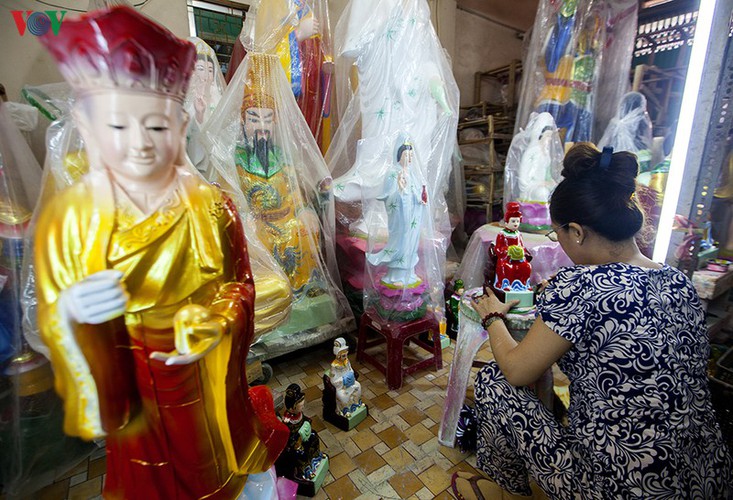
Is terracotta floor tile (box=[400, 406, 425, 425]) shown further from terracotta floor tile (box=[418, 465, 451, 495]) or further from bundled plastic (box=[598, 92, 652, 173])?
bundled plastic (box=[598, 92, 652, 173])

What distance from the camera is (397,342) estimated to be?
83.5 inches

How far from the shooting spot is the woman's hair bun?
1091 millimetres

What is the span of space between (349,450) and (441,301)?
1.15 m

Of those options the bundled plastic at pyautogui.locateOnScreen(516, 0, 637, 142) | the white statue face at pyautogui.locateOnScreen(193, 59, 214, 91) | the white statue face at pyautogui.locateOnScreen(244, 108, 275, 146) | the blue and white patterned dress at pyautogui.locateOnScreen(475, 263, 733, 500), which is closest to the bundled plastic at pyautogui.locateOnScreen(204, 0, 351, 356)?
the white statue face at pyautogui.locateOnScreen(244, 108, 275, 146)

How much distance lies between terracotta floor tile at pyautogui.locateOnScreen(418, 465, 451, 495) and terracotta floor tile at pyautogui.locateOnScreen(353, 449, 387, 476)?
7.5 inches

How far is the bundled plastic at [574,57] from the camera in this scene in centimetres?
343

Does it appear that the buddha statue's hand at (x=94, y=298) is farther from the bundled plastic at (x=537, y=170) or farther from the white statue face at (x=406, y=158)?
the bundled plastic at (x=537, y=170)

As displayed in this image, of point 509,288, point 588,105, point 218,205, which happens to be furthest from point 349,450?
point 588,105

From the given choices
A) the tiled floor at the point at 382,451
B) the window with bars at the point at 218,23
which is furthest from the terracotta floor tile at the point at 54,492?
the window with bars at the point at 218,23

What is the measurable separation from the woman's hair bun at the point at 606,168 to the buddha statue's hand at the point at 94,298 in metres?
1.28

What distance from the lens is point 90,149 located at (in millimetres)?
703

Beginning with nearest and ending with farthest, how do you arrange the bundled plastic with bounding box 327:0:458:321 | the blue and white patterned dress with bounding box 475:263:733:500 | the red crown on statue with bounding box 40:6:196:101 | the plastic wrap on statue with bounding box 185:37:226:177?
the red crown on statue with bounding box 40:6:196:101 < the blue and white patterned dress with bounding box 475:263:733:500 < the plastic wrap on statue with bounding box 185:37:226:177 < the bundled plastic with bounding box 327:0:458:321

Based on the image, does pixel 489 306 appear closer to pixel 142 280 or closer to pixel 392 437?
pixel 392 437

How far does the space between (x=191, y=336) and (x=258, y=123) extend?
163 cm
